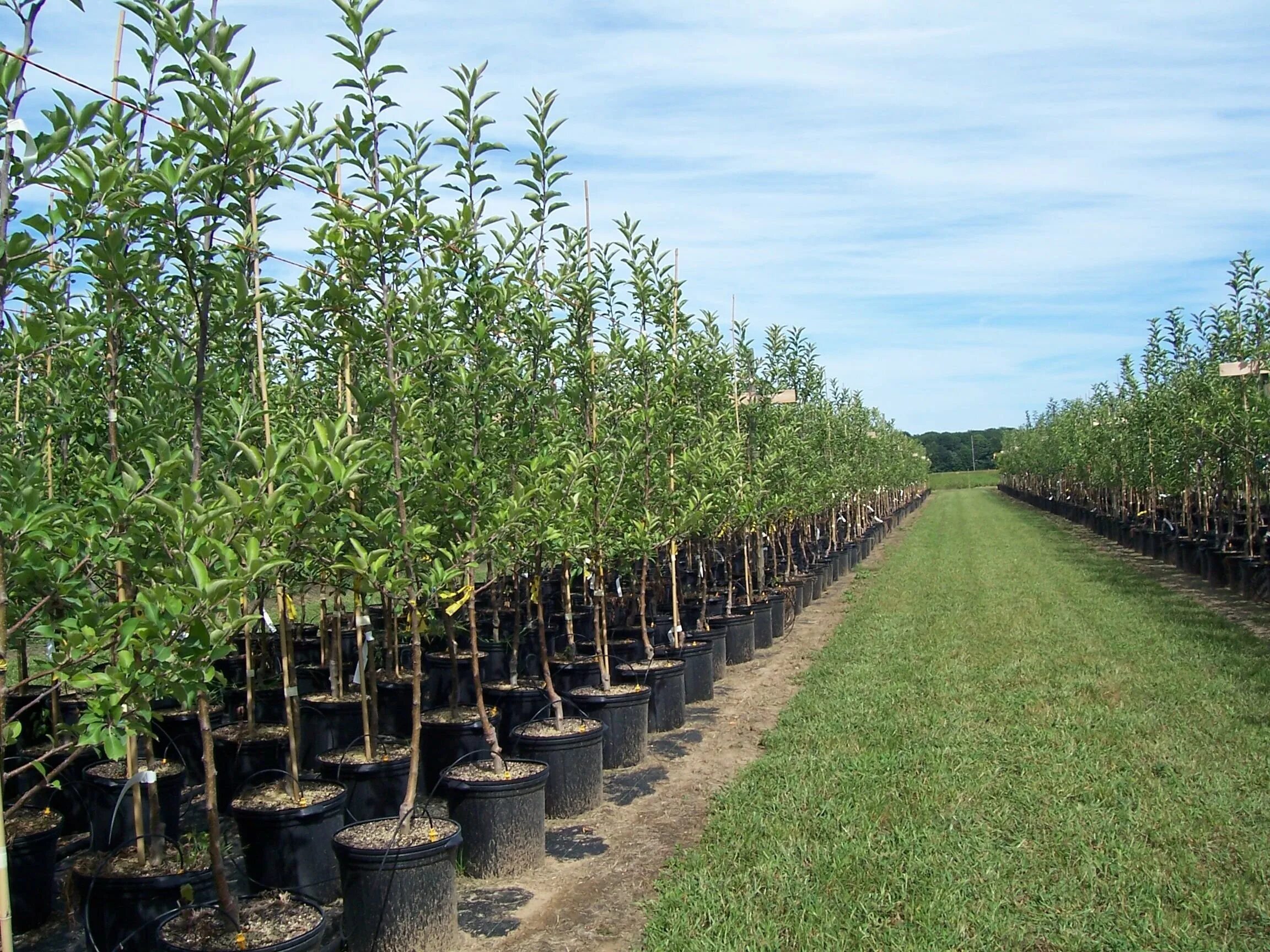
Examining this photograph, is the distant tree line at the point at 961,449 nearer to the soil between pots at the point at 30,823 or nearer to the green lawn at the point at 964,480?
the green lawn at the point at 964,480

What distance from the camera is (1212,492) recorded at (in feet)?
57.3

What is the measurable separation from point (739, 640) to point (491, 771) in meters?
5.51

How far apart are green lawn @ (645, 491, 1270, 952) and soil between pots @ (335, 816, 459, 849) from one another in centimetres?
99

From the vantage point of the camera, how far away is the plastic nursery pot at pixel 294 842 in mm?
4184

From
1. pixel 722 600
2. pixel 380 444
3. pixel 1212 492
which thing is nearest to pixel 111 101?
pixel 380 444

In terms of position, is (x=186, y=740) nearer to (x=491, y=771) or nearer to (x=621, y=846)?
(x=491, y=771)

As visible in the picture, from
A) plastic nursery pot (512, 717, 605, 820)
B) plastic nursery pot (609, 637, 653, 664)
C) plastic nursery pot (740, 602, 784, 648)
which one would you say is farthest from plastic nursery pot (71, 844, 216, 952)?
plastic nursery pot (740, 602, 784, 648)

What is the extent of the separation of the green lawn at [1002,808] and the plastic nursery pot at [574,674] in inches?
54.8

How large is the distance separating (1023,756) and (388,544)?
172 inches

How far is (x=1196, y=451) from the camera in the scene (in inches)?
618

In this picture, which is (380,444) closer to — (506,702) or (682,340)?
(506,702)

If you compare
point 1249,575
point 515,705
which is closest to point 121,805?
point 515,705

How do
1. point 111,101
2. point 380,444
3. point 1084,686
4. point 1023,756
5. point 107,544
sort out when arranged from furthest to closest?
point 1084,686 → point 1023,756 → point 380,444 → point 111,101 → point 107,544

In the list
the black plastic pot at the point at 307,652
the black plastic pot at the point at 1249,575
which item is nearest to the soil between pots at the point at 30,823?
the black plastic pot at the point at 307,652
